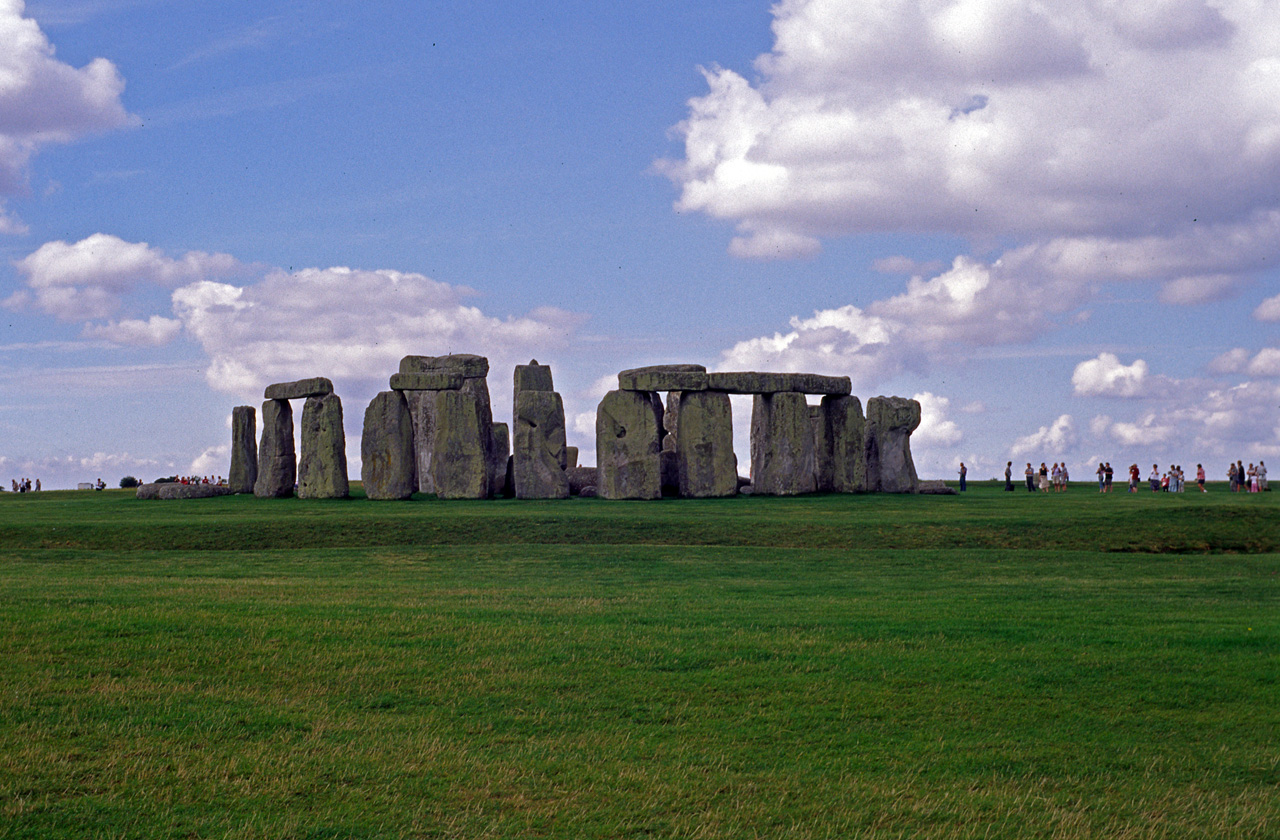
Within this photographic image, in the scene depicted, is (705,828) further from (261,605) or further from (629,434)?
(629,434)

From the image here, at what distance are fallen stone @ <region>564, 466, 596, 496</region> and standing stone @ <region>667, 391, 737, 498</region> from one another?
12.2ft

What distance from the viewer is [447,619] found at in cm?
1354

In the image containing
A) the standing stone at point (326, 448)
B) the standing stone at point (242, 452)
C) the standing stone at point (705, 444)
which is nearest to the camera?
the standing stone at point (705, 444)

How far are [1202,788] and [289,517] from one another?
22571 millimetres

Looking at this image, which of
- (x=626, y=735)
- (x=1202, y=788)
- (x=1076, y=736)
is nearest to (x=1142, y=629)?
(x=1076, y=736)

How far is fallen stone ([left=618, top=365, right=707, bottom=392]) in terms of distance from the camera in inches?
1357

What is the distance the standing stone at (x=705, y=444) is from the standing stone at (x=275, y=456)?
1219 cm

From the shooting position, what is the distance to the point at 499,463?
36.4m

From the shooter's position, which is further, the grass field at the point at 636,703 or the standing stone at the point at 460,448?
the standing stone at the point at 460,448

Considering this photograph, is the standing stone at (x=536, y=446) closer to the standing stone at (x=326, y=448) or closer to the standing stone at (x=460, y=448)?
the standing stone at (x=460, y=448)

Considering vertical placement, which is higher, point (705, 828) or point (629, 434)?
point (629, 434)

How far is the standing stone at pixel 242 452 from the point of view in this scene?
39219 millimetres

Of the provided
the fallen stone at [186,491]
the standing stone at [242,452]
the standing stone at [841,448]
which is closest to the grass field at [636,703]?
the standing stone at [841,448]

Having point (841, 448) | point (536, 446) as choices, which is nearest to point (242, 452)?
point (536, 446)
